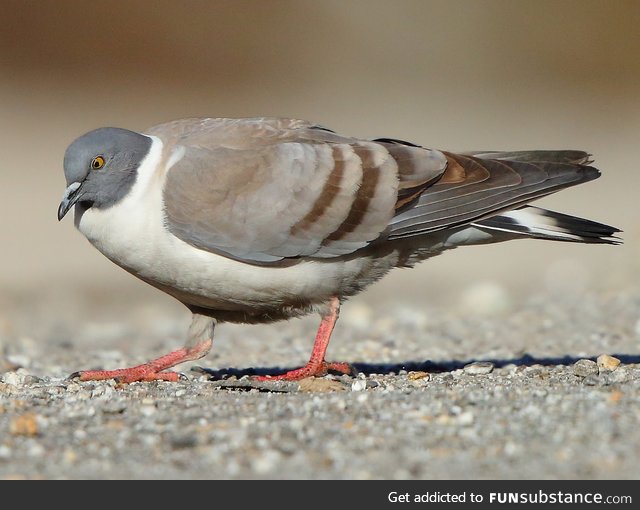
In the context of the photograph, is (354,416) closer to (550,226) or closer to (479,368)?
(479,368)

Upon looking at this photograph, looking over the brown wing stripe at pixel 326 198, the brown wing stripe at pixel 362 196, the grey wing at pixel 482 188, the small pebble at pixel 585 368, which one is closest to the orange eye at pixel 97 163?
the brown wing stripe at pixel 326 198

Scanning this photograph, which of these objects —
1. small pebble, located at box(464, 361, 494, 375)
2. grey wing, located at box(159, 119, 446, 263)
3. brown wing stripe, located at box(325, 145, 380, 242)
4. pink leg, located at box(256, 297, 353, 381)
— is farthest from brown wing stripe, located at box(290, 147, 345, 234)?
small pebble, located at box(464, 361, 494, 375)

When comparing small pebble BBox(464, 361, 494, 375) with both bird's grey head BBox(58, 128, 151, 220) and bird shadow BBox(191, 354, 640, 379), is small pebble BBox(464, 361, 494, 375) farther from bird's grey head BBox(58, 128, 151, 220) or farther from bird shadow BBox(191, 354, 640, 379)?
bird's grey head BBox(58, 128, 151, 220)

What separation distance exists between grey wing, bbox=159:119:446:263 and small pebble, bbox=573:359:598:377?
1.58 metres

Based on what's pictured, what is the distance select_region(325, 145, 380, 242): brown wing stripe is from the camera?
7344mm

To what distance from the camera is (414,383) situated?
7121 millimetres

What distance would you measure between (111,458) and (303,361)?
13.7 ft

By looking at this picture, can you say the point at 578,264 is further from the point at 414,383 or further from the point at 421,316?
the point at 414,383

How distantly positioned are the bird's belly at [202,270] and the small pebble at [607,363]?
1.75 metres

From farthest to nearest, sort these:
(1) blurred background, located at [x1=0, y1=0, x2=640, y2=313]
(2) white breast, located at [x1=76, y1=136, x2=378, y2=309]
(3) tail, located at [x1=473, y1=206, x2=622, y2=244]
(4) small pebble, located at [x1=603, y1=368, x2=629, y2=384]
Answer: (1) blurred background, located at [x1=0, y1=0, x2=640, y2=313], (3) tail, located at [x1=473, y1=206, x2=622, y2=244], (2) white breast, located at [x1=76, y1=136, x2=378, y2=309], (4) small pebble, located at [x1=603, y1=368, x2=629, y2=384]

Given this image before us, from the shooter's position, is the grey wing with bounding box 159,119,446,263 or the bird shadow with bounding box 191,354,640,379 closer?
the grey wing with bounding box 159,119,446,263

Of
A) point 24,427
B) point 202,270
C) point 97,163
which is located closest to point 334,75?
point 97,163

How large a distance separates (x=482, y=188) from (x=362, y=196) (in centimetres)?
86
